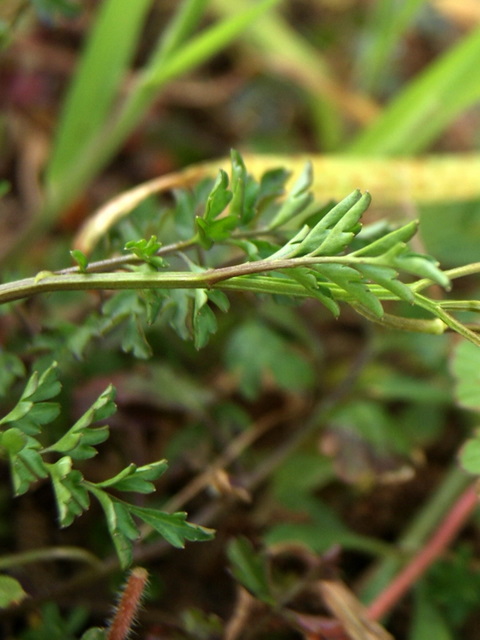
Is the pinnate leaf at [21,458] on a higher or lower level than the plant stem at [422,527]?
higher

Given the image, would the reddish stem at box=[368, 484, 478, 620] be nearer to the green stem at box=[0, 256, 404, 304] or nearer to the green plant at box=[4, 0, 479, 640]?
the green plant at box=[4, 0, 479, 640]

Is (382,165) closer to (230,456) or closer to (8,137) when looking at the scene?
(230,456)

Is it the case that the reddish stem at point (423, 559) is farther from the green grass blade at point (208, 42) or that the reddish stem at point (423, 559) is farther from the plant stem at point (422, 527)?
the green grass blade at point (208, 42)

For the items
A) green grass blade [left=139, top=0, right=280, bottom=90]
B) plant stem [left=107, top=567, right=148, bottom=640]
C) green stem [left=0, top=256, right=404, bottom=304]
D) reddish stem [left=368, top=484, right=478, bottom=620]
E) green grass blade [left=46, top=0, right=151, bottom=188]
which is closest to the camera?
green stem [left=0, top=256, right=404, bottom=304]

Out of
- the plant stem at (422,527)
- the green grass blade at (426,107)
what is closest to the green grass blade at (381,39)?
the green grass blade at (426,107)

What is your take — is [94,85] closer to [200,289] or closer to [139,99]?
[139,99]

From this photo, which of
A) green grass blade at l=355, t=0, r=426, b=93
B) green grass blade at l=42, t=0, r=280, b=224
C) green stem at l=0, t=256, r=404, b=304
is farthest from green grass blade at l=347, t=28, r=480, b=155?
green stem at l=0, t=256, r=404, b=304
